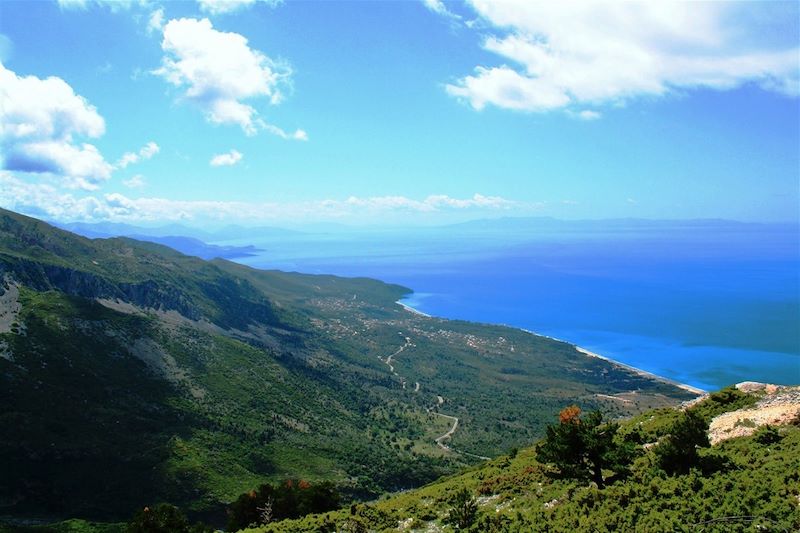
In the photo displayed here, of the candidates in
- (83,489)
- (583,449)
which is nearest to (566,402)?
(83,489)


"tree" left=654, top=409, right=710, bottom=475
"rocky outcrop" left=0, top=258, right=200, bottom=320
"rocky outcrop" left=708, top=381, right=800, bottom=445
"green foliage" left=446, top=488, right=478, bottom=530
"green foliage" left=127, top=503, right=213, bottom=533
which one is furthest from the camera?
"rocky outcrop" left=0, top=258, right=200, bottom=320

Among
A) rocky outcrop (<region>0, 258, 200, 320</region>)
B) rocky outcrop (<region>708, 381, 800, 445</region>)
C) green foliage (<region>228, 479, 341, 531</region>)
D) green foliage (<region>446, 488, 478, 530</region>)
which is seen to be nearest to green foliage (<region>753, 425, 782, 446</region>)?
rocky outcrop (<region>708, 381, 800, 445</region>)

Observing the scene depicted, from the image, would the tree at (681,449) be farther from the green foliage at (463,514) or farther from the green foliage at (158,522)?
the green foliage at (158,522)

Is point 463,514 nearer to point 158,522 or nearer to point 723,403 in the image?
point 158,522

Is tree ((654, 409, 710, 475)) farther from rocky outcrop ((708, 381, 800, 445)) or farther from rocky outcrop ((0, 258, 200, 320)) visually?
rocky outcrop ((0, 258, 200, 320))

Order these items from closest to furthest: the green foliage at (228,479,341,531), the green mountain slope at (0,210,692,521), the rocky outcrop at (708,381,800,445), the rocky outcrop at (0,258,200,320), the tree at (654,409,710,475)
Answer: the tree at (654,409,710,475) < the rocky outcrop at (708,381,800,445) < the green foliage at (228,479,341,531) < the green mountain slope at (0,210,692,521) < the rocky outcrop at (0,258,200,320)

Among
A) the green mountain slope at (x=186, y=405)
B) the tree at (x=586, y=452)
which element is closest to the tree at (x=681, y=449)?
the tree at (x=586, y=452)

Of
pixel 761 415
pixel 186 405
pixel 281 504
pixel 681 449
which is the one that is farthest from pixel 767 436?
pixel 186 405

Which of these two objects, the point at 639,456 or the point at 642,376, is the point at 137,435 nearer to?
the point at 639,456
